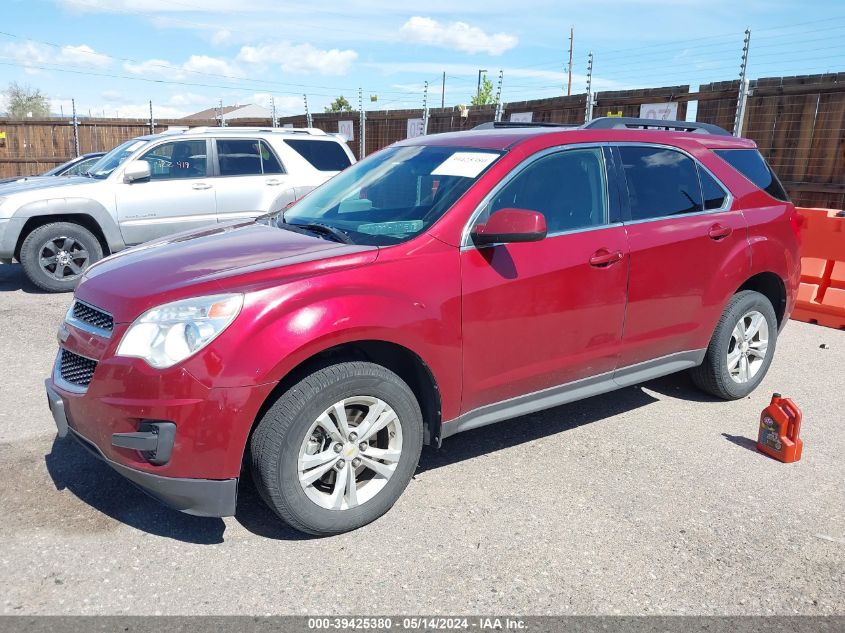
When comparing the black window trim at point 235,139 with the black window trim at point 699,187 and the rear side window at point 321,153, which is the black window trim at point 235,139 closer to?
the rear side window at point 321,153

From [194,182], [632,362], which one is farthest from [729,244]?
[194,182]

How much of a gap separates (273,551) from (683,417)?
9.73ft

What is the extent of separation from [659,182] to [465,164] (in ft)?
4.43

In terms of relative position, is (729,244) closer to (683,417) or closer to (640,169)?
(640,169)

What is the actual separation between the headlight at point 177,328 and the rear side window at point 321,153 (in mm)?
7010

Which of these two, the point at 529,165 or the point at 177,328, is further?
the point at 529,165

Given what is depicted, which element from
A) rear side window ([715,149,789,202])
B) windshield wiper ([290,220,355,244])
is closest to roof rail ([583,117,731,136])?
rear side window ([715,149,789,202])

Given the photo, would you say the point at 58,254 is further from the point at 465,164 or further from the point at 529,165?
the point at 529,165

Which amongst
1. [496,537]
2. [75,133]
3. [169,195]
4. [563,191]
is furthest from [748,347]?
[75,133]

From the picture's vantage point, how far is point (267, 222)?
4.38 metres

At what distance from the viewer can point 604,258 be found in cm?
398

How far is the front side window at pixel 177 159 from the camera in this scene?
29.5 feet

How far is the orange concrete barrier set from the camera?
7.25m

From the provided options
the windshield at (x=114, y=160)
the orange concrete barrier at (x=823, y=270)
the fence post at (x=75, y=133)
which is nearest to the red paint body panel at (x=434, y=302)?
the orange concrete barrier at (x=823, y=270)
